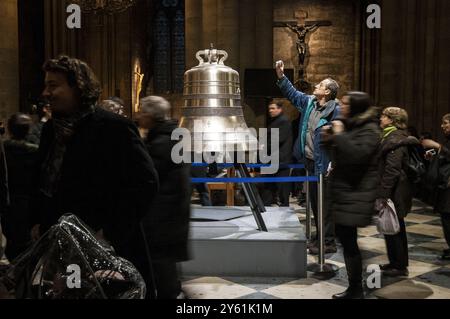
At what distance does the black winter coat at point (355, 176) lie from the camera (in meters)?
4.38

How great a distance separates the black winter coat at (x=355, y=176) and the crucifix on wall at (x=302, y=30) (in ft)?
50.8

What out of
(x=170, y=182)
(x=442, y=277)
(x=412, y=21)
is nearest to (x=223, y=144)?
(x=170, y=182)

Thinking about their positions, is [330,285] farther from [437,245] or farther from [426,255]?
[437,245]

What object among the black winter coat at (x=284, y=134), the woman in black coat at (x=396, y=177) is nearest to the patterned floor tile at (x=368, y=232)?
the black winter coat at (x=284, y=134)

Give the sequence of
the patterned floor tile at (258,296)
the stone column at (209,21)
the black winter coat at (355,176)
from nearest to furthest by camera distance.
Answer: the black winter coat at (355,176) → the patterned floor tile at (258,296) → the stone column at (209,21)

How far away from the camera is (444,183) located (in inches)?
241

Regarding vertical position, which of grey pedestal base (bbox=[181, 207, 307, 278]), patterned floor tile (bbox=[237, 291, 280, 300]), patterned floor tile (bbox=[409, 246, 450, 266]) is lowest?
patterned floor tile (bbox=[409, 246, 450, 266])

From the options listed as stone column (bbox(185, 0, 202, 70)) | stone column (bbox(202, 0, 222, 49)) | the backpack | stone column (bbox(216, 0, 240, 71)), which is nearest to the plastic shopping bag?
the backpack

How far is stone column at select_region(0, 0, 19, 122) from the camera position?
10.6 metres

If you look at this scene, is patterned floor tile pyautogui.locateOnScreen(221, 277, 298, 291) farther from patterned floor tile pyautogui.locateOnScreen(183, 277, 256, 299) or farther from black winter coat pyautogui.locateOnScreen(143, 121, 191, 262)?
black winter coat pyautogui.locateOnScreen(143, 121, 191, 262)

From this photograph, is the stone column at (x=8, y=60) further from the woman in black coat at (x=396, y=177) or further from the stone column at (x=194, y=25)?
the woman in black coat at (x=396, y=177)

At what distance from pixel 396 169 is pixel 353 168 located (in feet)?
4.04

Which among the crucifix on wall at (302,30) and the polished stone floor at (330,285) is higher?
the crucifix on wall at (302,30)

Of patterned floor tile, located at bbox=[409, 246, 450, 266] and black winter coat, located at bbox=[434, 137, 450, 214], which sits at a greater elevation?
black winter coat, located at bbox=[434, 137, 450, 214]
